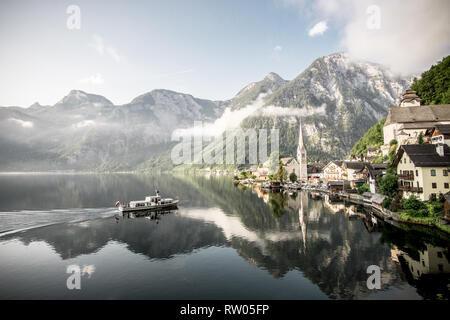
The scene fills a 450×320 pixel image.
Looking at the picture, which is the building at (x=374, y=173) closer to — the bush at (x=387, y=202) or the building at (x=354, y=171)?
the building at (x=354, y=171)

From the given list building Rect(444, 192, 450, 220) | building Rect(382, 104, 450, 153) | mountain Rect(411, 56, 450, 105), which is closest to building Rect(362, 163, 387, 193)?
building Rect(382, 104, 450, 153)

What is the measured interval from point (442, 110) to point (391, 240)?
76.6 meters

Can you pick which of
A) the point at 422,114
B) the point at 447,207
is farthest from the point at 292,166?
the point at 447,207

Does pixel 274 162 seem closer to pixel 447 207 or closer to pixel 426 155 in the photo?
pixel 426 155

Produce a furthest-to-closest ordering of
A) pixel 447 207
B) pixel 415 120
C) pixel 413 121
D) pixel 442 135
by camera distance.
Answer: pixel 413 121
pixel 415 120
pixel 442 135
pixel 447 207

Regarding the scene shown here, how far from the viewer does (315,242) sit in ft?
137

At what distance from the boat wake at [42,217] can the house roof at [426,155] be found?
73793mm

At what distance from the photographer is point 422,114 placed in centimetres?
9112

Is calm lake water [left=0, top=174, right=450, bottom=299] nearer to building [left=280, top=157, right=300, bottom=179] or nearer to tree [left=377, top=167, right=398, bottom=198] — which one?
tree [left=377, top=167, right=398, bottom=198]

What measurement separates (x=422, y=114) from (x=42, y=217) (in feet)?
412

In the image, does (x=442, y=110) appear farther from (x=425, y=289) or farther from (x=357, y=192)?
(x=425, y=289)

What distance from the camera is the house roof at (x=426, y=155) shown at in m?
50.3

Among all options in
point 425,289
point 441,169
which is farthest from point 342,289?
point 441,169
